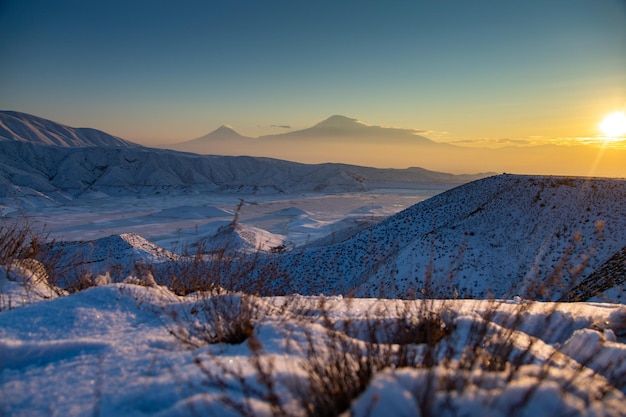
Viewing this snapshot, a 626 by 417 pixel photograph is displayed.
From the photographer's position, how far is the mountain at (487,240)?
13.5m

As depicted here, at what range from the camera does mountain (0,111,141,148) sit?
316 feet

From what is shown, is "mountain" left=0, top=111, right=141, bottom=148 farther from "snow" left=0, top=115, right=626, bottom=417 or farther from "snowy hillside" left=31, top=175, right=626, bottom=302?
"snow" left=0, top=115, right=626, bottom=417

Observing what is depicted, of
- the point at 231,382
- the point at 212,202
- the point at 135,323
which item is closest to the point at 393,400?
the point at 231,382

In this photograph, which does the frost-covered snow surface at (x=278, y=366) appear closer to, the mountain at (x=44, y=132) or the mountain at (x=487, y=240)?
the mountain at (x=487, y=240)

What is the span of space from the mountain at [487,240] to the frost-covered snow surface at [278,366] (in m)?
9.63

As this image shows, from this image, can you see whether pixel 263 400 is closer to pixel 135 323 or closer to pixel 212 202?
pixel 135 323

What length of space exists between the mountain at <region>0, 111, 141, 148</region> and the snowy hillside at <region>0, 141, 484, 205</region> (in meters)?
22.4

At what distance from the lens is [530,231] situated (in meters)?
16.3

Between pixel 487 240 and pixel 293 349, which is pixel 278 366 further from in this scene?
pixel 487 240

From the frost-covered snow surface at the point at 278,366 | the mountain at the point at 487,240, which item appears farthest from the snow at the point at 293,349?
the mountain at the point at 487,240

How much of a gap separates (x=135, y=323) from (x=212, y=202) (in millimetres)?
62204

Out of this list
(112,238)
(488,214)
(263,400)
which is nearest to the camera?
(263,400)

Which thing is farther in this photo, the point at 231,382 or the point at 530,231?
the point at 530,231

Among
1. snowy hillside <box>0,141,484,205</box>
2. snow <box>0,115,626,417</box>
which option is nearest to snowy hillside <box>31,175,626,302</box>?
snow <box>0,115,626,417</box>
